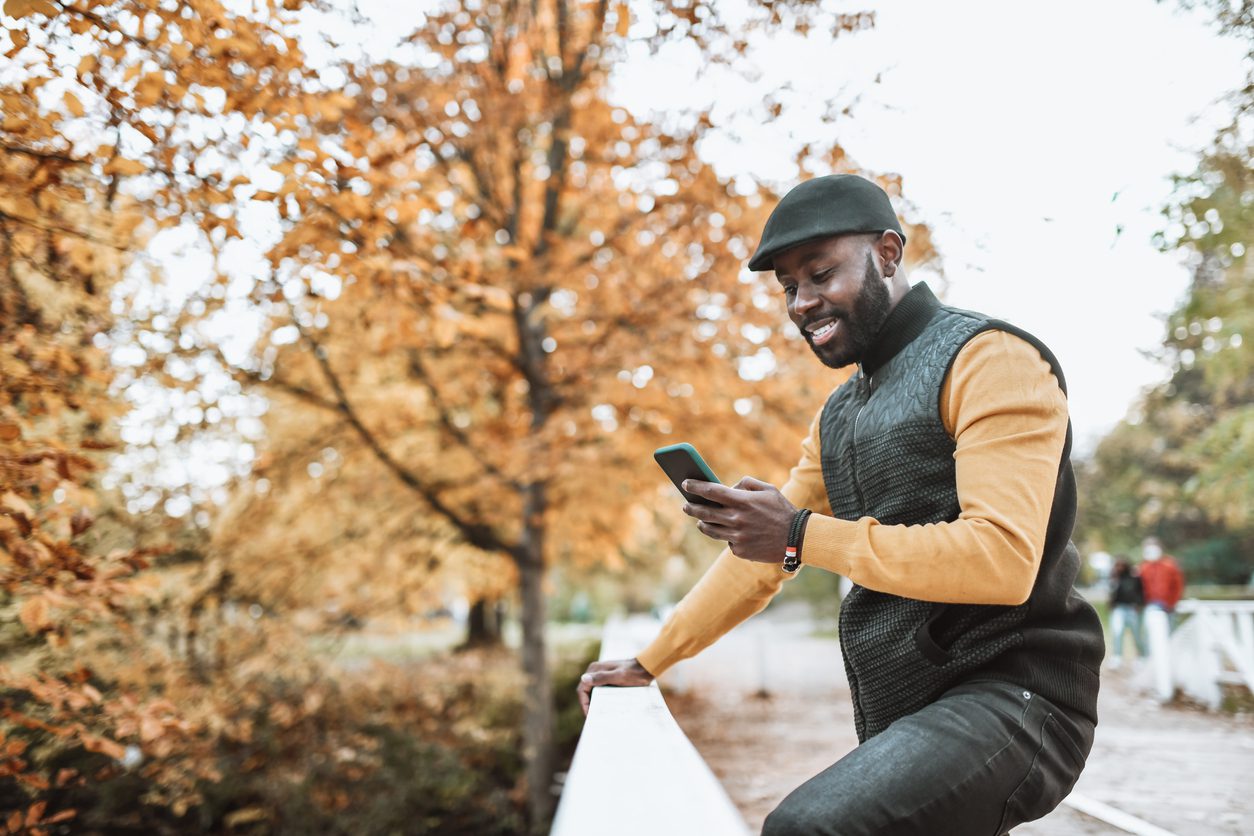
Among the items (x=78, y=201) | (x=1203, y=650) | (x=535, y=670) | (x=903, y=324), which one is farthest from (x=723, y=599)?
(x=1203, y=650)

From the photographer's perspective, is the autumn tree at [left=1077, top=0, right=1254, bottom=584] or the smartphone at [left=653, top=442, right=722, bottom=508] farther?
the autumn tree at [left=1077, top=0, right=1254, bottom=584]

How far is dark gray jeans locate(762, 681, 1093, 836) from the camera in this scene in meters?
1.73

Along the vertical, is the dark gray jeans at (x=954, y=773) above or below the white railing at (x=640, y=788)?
below

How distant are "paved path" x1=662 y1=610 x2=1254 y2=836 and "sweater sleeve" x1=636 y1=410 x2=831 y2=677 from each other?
9.65 ft

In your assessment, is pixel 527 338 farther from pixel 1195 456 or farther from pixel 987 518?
pixel 1195 456

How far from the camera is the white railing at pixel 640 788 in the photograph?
1.19m

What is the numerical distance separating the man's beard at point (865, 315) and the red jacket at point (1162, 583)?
41.4ft

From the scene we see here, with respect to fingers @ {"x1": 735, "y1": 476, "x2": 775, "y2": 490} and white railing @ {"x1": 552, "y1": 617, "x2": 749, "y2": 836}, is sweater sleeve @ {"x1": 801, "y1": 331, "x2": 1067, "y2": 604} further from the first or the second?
white railing @ {"x1": 552, "y1": 617, "x2": 749, "y2": 836}

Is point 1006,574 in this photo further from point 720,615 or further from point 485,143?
point 485,143

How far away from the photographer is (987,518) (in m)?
1.76

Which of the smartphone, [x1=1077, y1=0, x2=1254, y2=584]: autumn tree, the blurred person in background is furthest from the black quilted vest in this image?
the blurred person in background

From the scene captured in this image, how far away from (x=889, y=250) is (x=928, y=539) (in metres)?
0.84

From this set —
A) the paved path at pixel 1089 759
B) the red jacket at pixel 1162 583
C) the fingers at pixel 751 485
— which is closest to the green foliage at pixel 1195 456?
the red jacket at pixel 1162 583

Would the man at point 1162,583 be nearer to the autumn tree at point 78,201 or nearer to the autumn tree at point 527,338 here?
the autumn tree at point 527,338
